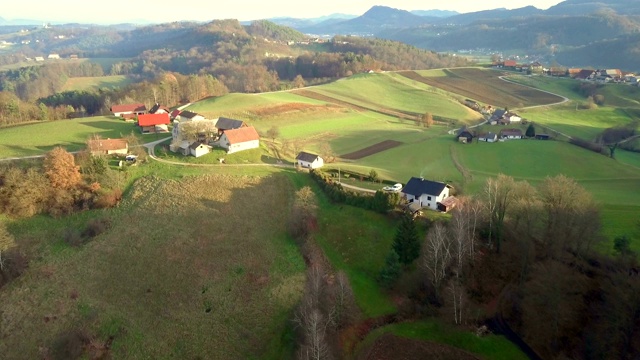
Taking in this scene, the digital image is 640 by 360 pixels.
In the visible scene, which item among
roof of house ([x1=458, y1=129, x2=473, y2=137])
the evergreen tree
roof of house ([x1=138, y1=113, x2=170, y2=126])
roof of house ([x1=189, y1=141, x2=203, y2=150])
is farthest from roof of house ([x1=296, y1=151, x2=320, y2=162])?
roof of house ([x1=458, y1=129, x2=473, y2=137])

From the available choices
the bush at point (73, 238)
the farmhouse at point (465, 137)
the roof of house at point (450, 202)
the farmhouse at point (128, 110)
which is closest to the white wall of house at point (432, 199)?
the roof of house at point (450, 202)

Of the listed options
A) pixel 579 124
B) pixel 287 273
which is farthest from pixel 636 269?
pixel 579 124

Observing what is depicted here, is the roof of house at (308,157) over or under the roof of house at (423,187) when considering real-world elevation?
under

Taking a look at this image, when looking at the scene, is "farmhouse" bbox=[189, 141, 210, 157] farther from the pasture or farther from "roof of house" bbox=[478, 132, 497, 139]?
"roof of house" bbox=[478, 132, 497, 139]

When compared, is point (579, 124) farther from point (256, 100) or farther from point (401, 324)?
point (401, 324)

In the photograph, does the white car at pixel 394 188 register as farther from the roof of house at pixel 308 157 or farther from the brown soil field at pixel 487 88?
the brown soil field at pixel 487 88

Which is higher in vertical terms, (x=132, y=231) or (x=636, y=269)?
(x=636, y=269)
